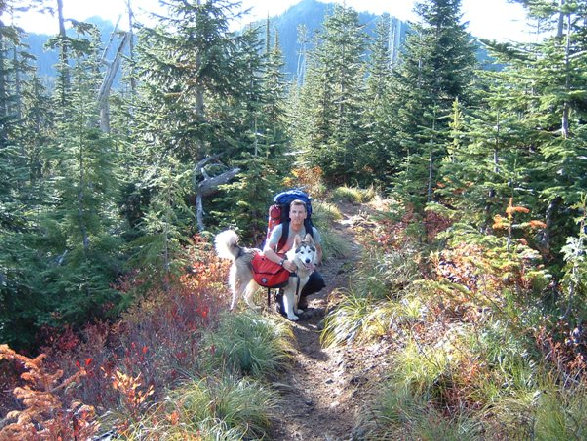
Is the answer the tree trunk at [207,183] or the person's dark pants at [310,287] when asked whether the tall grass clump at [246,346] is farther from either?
the tree trunk at [207,183]

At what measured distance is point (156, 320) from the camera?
553 cm

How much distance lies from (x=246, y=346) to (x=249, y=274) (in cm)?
156

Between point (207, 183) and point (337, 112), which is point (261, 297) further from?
point (337, 112)

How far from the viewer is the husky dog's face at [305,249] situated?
5.68 m

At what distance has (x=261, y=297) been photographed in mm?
6938

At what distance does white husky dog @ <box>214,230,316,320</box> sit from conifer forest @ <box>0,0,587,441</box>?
310 mm

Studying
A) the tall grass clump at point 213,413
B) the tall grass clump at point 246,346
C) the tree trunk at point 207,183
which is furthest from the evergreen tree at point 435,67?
the tall grass clump at point 213,413

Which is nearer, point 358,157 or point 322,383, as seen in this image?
point 322,383

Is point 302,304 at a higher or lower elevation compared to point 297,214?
lower

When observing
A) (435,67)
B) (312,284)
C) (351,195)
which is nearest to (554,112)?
Answer: (312,284)

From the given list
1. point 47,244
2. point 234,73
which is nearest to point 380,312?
point 47,244

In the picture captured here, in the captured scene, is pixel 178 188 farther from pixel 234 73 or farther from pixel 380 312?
pixel 234 73

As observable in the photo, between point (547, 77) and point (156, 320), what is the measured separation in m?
5.25

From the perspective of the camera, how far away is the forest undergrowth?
3047 mm
